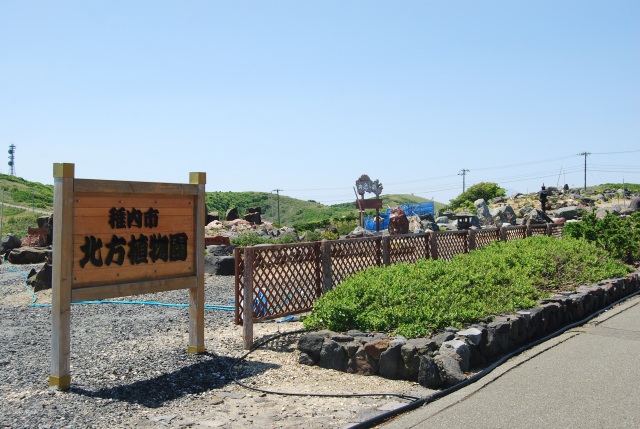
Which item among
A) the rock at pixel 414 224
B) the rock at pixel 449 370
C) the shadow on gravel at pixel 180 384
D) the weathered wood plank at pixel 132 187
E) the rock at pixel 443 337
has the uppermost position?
the weathered wood plank at pixel 132 187

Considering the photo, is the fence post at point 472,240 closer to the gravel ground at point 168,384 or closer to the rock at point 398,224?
the gravel ground at point 168,384

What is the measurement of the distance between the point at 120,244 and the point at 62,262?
746 millimetres

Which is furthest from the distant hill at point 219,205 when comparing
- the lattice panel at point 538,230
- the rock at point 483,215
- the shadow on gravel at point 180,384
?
the shadow on gravel at point 180,384

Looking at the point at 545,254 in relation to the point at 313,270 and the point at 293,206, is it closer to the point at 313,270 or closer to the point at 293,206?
the point at 313,270

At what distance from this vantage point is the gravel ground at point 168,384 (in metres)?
5.39

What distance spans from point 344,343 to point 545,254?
6750mm

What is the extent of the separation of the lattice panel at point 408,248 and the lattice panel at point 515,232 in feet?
14.8

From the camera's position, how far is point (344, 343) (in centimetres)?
716

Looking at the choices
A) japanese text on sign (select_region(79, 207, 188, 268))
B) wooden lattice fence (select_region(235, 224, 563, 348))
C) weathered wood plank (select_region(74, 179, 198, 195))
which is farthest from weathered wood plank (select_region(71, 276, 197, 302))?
weathered wood plank (select_region(74, 179, 198, 195))

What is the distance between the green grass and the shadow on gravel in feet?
4.05

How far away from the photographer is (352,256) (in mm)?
10688

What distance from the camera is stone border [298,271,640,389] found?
20.6 feet

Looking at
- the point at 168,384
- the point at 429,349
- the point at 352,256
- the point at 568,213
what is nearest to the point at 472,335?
the point at 429,349

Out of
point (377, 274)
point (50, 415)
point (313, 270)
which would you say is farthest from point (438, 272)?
point (50, 415)
